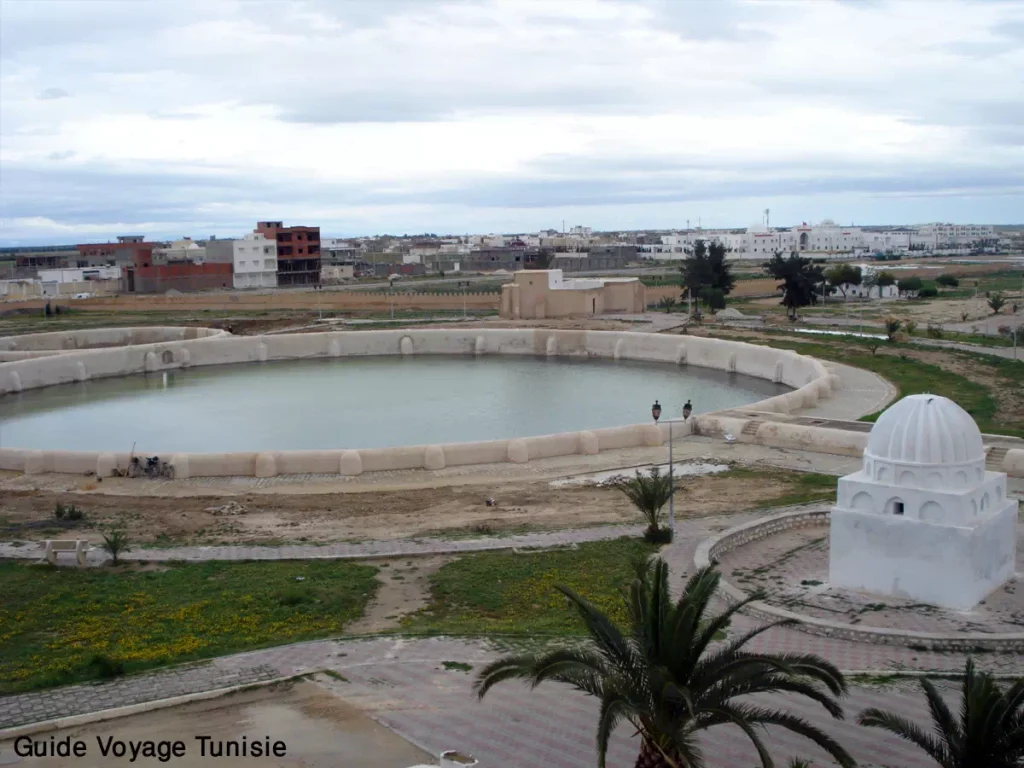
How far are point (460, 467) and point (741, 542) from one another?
7.08 m

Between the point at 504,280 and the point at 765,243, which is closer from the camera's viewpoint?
the point at 504,280

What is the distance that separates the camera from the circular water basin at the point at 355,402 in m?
26.5

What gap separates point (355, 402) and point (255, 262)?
142 feet

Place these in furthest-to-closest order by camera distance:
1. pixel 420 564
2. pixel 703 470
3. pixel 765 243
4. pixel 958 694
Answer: pixel 765 243
pixel 703 470
pixel 420 564
pixel 958 694

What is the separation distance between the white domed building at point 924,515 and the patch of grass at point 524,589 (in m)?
2.52

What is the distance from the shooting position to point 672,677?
267 inches

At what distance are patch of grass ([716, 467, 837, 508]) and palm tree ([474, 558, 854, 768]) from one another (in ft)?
29.8

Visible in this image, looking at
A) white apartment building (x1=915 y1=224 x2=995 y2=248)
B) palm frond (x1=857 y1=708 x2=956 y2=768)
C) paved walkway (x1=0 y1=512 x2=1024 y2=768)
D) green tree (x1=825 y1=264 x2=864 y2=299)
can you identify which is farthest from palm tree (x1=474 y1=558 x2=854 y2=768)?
white apartment building (x1=915 y1=224 x2=995 y2=248)

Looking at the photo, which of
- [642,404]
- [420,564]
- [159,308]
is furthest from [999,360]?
[159,308]

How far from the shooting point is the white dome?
11445 mm

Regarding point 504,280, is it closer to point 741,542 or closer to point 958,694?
point 741,542

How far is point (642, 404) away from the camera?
30453 mm

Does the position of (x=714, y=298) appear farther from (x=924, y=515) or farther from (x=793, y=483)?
(x=924, y=515)

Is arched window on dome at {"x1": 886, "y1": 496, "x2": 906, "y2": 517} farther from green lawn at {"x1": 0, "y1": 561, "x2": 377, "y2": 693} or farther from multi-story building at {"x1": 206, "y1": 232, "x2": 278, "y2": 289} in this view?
multi-story building at {"x1": 206, "y1": 232, "x2": 278, "y2": 289}
